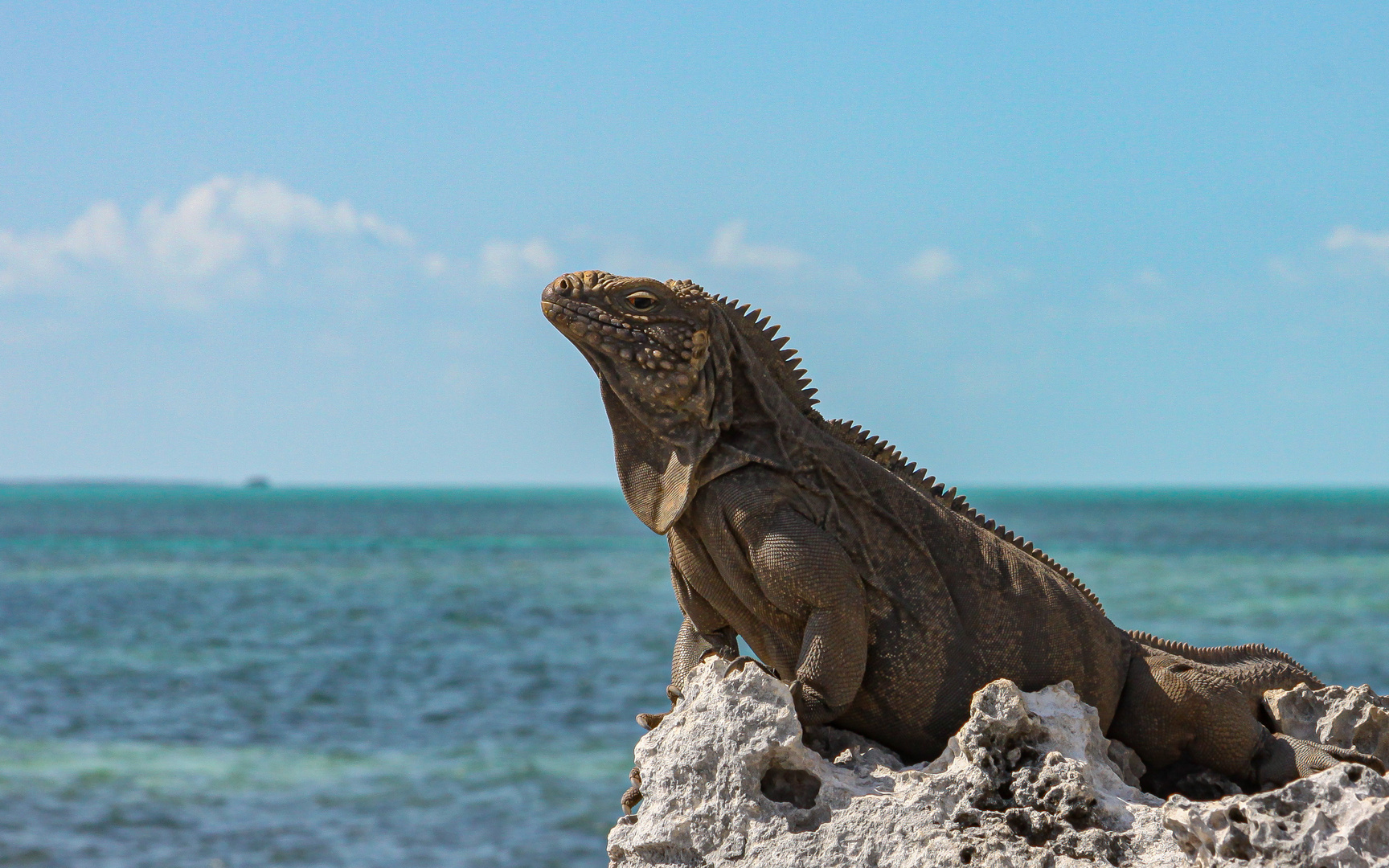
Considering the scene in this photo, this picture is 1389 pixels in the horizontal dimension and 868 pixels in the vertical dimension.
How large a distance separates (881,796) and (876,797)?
0.01m

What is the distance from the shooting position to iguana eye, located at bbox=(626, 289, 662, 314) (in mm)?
4371

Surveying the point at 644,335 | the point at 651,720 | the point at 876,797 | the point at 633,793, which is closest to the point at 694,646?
the point at 651,720

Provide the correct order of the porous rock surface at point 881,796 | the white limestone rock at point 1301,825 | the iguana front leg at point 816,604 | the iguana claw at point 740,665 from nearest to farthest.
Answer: the white limestone rock at point 1301,825 < the porous rock surface at point 881,796 < the iguana claw at point 740,665 < the iguana front leg at point 816,604

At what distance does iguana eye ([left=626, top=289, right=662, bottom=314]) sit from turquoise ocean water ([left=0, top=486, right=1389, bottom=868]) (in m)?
11.1

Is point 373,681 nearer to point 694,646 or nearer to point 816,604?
point 694,646

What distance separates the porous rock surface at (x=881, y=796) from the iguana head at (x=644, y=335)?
0.88 m

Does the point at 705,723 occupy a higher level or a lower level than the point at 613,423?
lower

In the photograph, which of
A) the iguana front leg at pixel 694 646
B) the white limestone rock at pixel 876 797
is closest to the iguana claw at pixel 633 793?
the white limestone rock at pixel 876 797

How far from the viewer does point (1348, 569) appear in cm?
4784

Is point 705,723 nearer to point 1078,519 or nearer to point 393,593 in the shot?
point 393,593

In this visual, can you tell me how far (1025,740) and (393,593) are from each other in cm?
4266

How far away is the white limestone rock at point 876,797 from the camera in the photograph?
12.4ft

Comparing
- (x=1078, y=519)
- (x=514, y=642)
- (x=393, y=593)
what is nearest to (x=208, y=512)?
(x=1078, y=519)

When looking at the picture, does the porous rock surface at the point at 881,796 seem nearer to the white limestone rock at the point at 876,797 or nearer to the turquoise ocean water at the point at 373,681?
the white limestone rock at the point at 876,797
